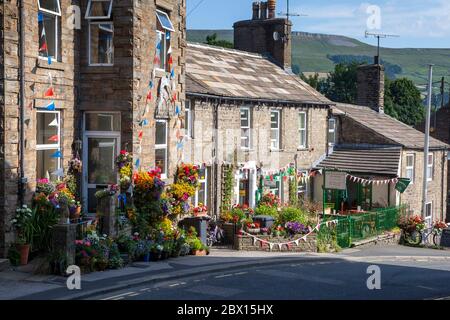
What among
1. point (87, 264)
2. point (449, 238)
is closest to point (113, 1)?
point (87, 264)

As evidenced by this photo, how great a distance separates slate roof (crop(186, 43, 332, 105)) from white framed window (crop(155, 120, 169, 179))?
2432mm

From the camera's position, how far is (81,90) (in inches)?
707

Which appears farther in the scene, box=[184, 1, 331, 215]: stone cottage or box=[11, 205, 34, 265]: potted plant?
box=[184, 1, 331, 215]: stone cottage

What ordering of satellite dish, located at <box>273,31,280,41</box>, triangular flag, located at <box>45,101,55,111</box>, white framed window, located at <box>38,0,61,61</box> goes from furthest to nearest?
satellite dish, located at <box>273,31,280,41</box>
triangular flag, located at <box>45,101,55,111</box>
white framed window, located at <box>38,0,61,61</box>

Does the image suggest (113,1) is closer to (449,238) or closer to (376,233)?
(376,233)

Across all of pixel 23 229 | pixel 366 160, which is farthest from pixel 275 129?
Answer: pixel 23 229

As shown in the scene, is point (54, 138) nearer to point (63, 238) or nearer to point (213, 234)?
point (63, 238)

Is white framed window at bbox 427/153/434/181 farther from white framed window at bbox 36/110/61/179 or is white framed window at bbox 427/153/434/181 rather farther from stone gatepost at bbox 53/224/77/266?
stone gatepost at bbox 53/224/77/266

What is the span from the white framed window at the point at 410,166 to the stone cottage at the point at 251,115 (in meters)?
3.81

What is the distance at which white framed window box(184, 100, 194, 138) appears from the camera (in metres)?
22.8

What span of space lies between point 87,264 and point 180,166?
239 inches

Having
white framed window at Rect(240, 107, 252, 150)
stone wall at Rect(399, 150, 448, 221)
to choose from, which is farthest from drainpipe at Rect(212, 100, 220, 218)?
stone wall at Rect(399, 150, 448, 221)

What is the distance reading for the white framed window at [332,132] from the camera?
32.5 m
